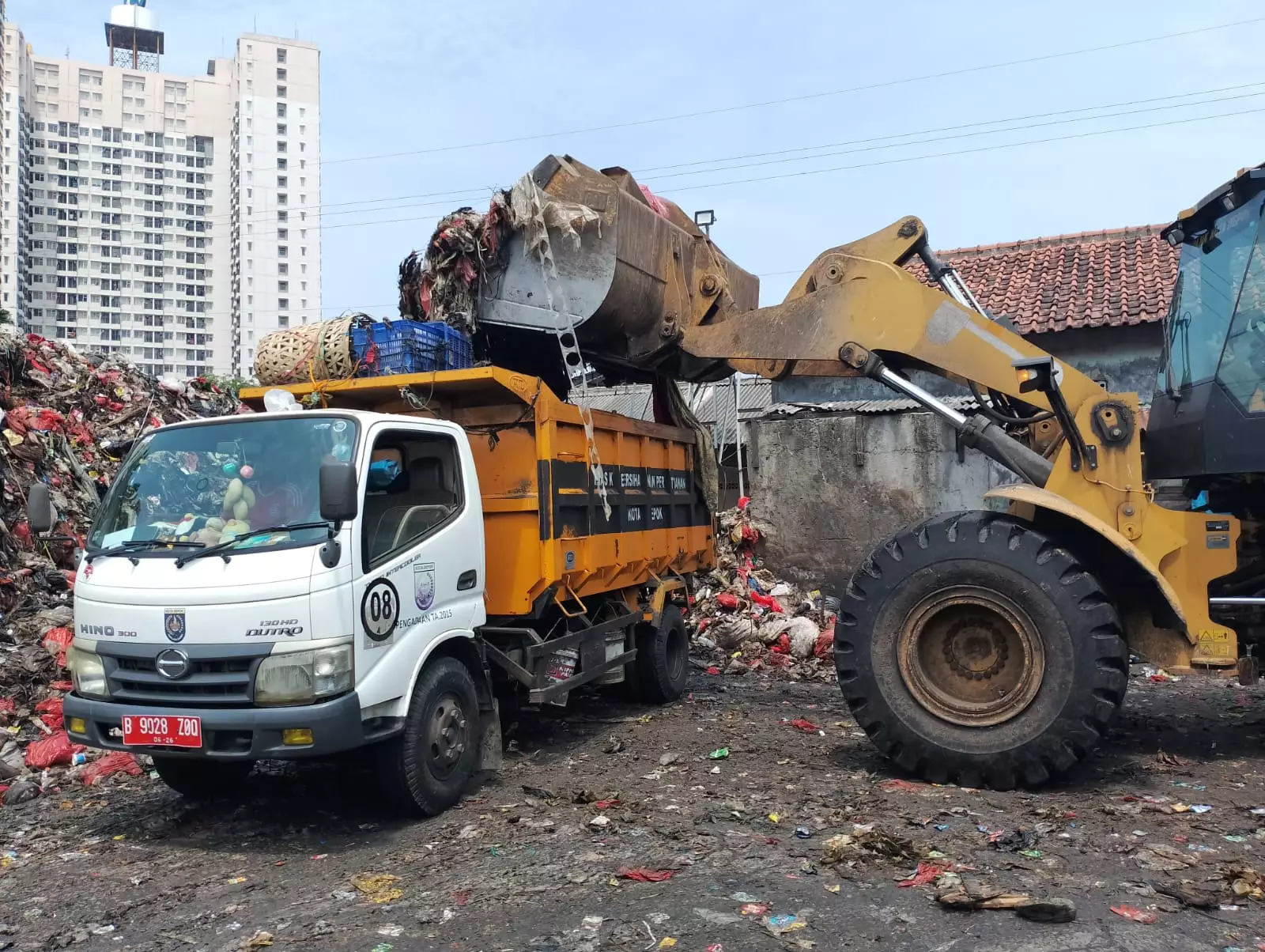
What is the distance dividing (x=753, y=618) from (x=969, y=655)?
18.0 ft

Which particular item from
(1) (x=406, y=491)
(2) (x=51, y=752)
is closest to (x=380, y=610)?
(1) (x=406, y=491)

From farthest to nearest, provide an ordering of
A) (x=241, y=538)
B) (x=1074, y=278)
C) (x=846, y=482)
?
(x=1074, y=278) → (x=846, y=482) → (x=241, y=538)

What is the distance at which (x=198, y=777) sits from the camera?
5.16 metres

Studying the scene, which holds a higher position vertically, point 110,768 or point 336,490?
point 336,490

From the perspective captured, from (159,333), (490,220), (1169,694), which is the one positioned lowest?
(1169,694)

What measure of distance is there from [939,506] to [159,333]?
295 ft

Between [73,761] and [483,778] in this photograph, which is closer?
[483,778]

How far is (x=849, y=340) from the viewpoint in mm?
5727

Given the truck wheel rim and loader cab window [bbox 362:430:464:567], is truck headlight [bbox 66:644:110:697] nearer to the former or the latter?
loader cab window [bbox 362:430:464:567]

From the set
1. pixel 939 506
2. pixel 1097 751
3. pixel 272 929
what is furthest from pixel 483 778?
pixel 939 506

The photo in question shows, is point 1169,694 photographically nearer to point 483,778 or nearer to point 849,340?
point 849,340

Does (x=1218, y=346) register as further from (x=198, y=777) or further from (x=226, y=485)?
(x=198, y=777)

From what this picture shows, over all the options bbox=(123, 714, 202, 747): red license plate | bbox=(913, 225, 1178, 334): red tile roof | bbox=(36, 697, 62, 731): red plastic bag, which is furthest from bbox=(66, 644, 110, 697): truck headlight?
bbox=(913, 225, 1178, 334): red tile roof

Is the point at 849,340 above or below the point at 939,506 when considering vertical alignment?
above
